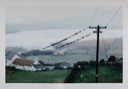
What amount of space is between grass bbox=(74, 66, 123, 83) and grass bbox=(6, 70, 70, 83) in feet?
0.83

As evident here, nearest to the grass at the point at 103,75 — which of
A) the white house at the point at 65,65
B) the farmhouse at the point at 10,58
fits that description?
the white house at the point at 65,65

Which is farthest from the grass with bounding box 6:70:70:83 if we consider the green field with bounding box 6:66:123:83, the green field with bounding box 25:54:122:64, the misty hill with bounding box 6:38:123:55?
the misty hill with bounding box 6:38:123:55

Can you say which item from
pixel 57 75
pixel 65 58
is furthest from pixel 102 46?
pixel 57 75

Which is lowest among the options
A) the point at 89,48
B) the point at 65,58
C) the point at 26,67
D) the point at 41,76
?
the point at 41,76

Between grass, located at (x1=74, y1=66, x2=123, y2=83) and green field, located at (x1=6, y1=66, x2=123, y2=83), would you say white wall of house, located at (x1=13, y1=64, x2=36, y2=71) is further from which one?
grass, located at (x1=74, y1=66, x2=123, y2=83)

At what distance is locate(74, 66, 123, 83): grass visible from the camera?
7.20ft

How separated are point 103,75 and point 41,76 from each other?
1.01 metres

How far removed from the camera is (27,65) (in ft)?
7.20

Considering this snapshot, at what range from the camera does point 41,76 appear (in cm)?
220

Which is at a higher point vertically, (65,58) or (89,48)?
(89,48)

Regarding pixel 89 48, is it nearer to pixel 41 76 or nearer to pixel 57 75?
pixel 57 75

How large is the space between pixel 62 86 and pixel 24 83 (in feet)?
2.04

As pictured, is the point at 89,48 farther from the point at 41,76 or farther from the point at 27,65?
the point at 27,65

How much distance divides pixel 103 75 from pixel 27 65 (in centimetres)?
125
